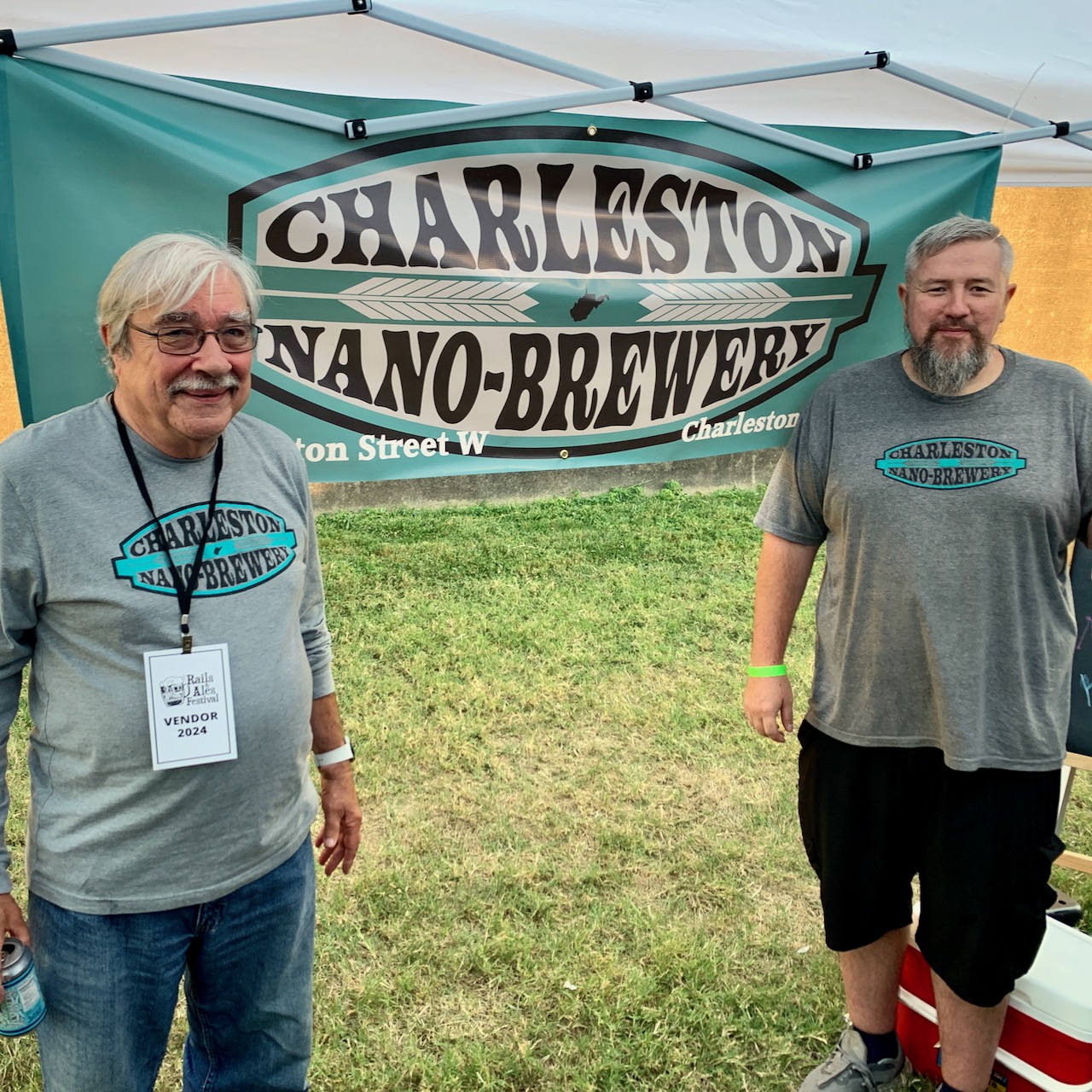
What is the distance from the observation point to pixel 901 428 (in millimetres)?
2170

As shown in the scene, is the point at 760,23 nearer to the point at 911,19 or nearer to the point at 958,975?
the point at 911,19

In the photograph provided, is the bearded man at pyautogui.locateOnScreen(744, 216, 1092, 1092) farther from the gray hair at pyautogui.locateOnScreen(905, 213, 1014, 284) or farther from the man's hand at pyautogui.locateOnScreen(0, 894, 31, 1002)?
the man's hand at pyautogui.locateOnScreen(0, 894, 31, 1002)

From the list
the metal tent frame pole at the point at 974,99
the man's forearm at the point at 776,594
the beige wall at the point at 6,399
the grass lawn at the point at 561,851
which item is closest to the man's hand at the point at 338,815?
the grass lawn at the point at 561,851

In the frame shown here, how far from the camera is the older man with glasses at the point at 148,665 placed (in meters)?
1.58

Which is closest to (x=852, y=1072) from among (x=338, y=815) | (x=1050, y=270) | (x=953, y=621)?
(x=953, y=621)

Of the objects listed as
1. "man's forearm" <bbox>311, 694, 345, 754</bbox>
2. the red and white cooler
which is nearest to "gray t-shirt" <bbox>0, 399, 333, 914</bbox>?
"man's forearm" <bbox>311, 694, 345, 754</bbox>

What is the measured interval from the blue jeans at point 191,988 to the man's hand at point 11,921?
0.04m

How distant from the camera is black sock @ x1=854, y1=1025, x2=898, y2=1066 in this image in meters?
2.50

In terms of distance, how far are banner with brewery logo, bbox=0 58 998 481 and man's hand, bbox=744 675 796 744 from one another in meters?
0.67

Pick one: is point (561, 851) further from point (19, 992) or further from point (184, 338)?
point (184, 338)

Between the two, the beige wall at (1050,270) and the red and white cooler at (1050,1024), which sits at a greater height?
the beige wall at (1050,270)

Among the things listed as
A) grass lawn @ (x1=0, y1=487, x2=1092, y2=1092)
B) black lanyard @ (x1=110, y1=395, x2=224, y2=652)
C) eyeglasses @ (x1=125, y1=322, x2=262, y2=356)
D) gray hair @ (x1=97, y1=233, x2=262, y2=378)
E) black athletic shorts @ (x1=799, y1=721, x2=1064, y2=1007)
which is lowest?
grass lawn @ (x1=0, y1=487, x2=1092, y2=1092)

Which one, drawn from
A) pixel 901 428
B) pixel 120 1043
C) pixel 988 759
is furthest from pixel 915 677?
pixel 120 1043

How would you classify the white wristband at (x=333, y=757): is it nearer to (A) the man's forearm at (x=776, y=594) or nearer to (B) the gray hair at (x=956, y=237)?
(A) the man's forearm at (x=776, y=594)
